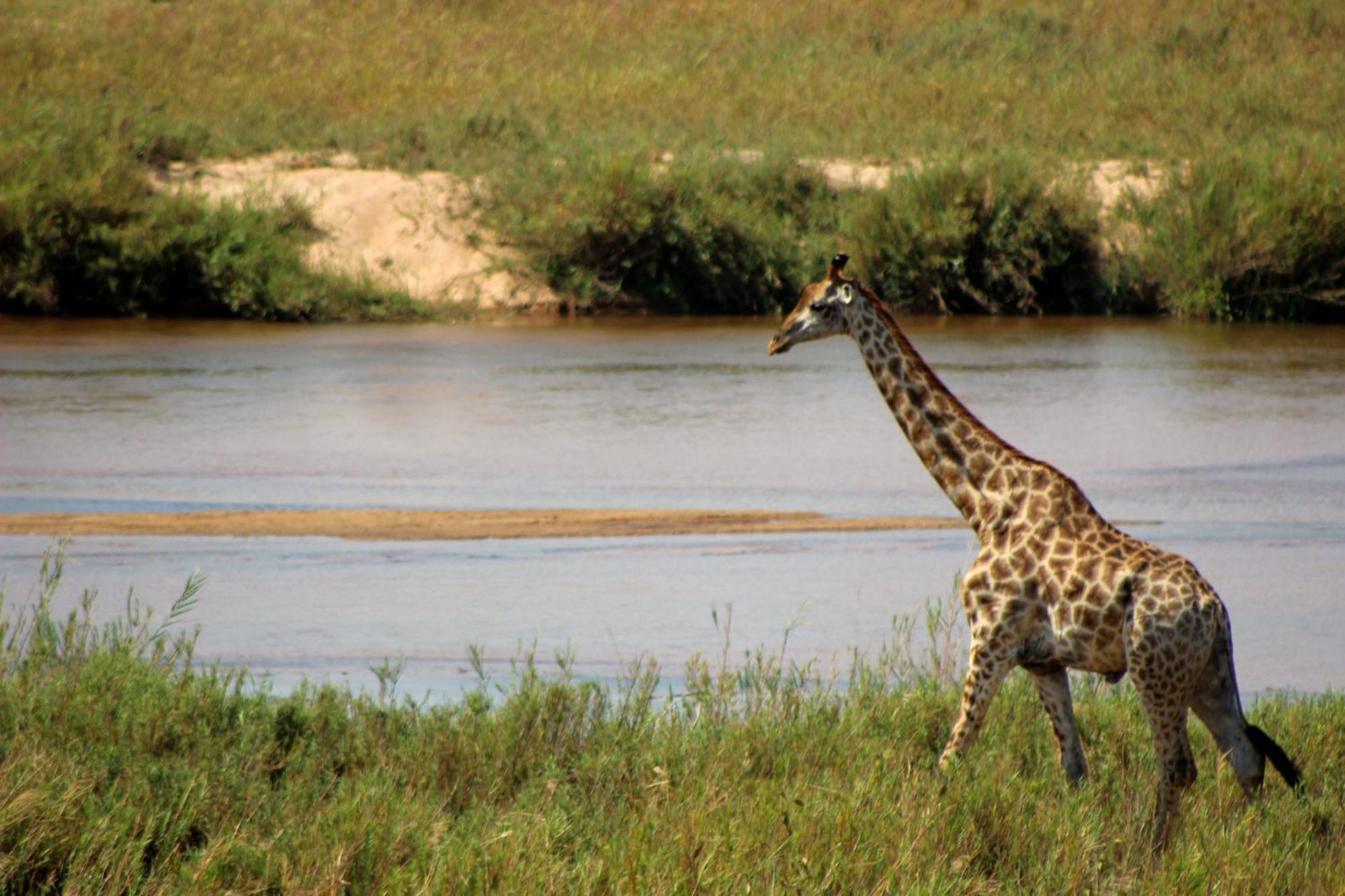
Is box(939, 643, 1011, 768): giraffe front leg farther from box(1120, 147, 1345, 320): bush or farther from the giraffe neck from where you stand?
box(1120, 147, 1345, 320): bush

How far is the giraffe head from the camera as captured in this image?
702 cm

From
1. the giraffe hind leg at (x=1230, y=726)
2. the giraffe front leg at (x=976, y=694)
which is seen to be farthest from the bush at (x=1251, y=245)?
the giraffe front leg at (x=976, y=694)

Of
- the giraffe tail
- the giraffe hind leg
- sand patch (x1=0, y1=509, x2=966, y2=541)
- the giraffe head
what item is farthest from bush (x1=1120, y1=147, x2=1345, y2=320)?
the giraffe hind leg

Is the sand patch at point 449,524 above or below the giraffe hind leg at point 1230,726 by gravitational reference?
below

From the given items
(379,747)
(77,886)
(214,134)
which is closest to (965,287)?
(214,134)

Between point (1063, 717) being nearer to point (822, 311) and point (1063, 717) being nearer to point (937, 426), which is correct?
point (937, 426)

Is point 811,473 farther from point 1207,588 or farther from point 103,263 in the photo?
point 103,263

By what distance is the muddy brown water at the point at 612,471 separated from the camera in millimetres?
9555

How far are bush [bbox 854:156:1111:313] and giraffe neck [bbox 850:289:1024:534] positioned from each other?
20.6 metres

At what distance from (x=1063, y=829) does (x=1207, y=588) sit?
95 cm

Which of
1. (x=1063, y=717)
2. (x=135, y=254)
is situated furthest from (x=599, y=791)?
(x=135, y=254)

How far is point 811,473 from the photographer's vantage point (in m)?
14.2

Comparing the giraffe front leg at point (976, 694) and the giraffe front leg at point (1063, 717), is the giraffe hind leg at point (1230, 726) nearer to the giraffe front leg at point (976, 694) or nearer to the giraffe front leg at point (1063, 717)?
the giraffe front leg at point (1063, 717)

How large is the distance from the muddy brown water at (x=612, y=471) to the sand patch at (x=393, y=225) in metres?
3.64
